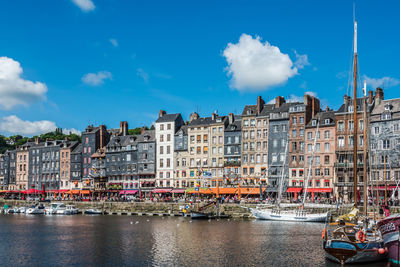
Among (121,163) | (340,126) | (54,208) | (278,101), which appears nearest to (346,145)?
(340,126)

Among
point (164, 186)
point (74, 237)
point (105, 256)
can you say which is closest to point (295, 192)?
point (164, 186)

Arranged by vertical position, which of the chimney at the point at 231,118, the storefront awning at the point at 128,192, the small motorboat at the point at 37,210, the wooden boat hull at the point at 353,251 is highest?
the chimney at the point at 231,118

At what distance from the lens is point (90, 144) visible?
383ft

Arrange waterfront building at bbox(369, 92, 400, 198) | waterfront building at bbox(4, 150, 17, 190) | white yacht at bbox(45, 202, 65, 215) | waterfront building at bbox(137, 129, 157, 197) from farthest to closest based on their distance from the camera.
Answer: waterfront building at bbox(4, 150, 17, 190) < waterfront building at bbox(137, 129, 157, 197) < white yacht at bbox(45, 202, 65, 215) < waterfront building at bbox(369, 92, 400, 198)

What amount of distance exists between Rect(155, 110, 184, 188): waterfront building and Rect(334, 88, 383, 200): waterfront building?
3606 centimetres

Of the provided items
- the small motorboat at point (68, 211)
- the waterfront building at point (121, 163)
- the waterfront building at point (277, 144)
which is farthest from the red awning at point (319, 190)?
the small motorboat at point (68, 211)

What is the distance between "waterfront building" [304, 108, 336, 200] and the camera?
82312 millimetres

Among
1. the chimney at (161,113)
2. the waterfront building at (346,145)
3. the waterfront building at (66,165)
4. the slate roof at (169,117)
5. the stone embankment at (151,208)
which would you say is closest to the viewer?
the stone embankment at (151,208)

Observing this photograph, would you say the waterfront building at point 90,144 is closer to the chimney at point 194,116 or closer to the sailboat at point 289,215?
the chimney at point 194,116

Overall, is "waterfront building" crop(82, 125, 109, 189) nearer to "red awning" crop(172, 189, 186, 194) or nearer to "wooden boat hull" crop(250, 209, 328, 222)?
"red awning" crop(172, 189, 186, 194)

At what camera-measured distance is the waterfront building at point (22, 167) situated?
132 metres

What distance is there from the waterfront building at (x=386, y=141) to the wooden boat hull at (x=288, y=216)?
14980 mm

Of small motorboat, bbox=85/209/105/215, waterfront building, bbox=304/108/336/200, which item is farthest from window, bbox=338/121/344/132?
small motorboat, bbox=85/209/105/215

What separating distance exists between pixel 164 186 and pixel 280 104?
99.7 feet
